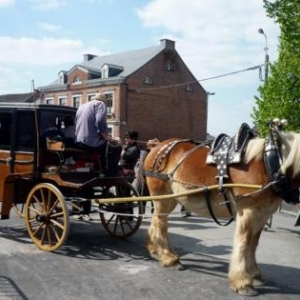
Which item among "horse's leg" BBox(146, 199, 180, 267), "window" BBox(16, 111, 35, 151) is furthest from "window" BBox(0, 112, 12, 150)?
"horse's leg" BBox(146, 199, 180, 267)

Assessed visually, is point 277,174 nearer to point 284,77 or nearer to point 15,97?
point 284,77

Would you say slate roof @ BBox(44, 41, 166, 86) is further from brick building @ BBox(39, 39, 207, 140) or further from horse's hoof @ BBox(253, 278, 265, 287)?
horse's hoof @ BBox(253, 278, 265, 287)

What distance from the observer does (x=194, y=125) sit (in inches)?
1928

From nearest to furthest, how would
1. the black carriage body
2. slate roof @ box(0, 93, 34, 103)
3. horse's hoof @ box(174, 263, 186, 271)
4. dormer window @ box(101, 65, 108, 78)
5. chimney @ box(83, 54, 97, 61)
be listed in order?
horse's hoof @ box(174, 263, 186, 271) → the black carriage body → dormer window @ box(101, 65, 108, 78) → slate roof @ box(0, 93, 34, 103) → chimney @ box(83, 54, 97, 61)

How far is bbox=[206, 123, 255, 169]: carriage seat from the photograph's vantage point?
18.4ft

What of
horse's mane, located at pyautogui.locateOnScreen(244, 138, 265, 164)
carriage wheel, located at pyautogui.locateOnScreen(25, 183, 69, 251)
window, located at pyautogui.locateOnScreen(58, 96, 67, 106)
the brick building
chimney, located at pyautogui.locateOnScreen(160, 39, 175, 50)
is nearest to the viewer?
horse's mane, located at pyautogui.locateOnScreen(244, 138, 265, 164)

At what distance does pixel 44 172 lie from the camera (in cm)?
760

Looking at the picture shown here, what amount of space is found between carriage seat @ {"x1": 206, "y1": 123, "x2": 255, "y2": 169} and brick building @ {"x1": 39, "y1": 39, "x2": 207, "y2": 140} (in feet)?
116

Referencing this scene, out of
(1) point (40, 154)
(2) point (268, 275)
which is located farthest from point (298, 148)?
(1) point (40, 154)

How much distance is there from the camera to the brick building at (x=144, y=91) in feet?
140

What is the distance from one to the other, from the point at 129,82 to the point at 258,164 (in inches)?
1492

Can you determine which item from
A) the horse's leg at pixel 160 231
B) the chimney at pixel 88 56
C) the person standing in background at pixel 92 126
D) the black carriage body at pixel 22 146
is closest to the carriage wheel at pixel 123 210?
the horse's leg at pixel 160 231

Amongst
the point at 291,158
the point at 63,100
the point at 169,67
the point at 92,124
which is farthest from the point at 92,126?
the point at 63,100

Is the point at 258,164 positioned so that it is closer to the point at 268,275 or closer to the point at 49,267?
the point at 268,275
